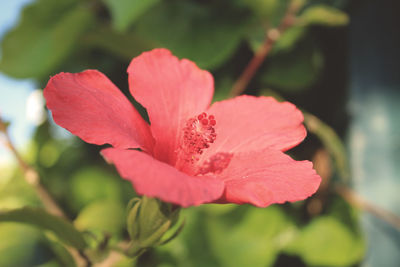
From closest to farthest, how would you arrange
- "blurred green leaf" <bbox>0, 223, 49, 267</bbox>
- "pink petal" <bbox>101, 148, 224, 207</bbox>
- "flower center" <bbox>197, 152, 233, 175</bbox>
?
"pink petal" <bbox>101, 148, 224, 207</bbox> → "flower center" <bbox>197, 152, 233, 175</bbox> → "blurred green leaf" <bbox>0, 223, 49, 267</bbox>

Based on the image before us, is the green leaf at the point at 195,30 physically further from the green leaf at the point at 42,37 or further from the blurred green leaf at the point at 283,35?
the green leaf at the point at 42,37

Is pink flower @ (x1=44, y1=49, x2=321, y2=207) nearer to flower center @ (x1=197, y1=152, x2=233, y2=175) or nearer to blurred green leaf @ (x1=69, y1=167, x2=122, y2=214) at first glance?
flower center @ (x1=197, y1=152, x2=233, y2=175)

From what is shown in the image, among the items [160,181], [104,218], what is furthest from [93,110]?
[104,218]

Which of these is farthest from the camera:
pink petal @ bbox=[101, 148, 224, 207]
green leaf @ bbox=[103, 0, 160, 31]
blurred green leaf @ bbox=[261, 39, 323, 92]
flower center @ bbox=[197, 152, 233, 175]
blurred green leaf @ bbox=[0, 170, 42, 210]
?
blurred green leaf @ bbox=[0, 170, 42, 210]

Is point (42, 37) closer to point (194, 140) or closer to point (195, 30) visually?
point (195, 30)

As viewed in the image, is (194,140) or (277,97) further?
(277,97)

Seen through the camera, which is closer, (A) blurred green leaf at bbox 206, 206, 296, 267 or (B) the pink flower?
(B) the pink flower

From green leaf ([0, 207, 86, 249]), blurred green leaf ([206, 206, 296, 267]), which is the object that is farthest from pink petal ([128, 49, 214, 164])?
blurred green leaf ([206, 206, 296, 267])
